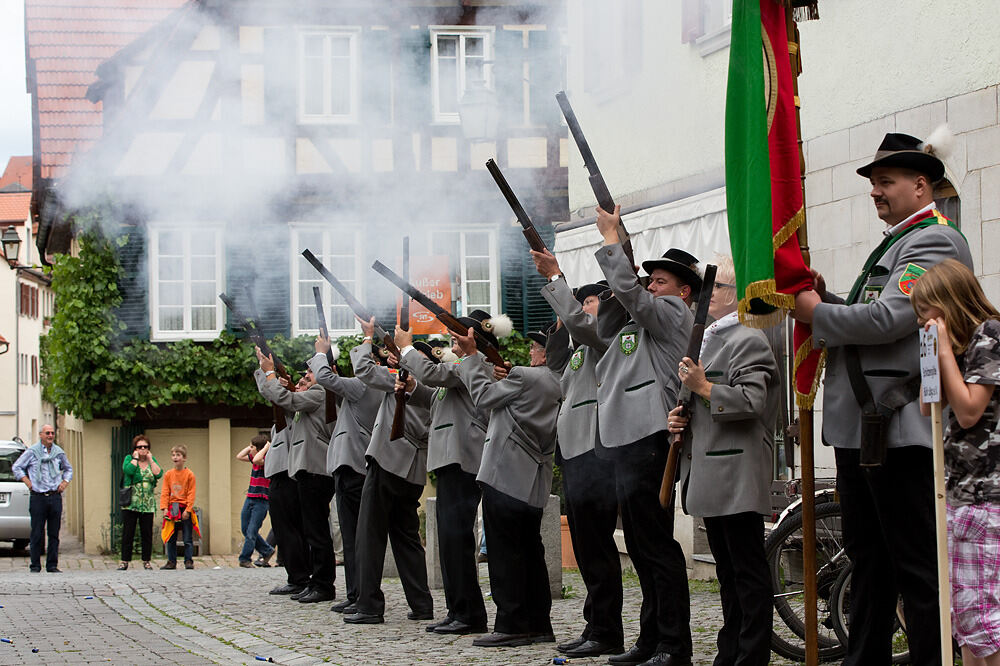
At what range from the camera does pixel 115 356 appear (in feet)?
68.1

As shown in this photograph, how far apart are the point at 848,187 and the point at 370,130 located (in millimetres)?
10463

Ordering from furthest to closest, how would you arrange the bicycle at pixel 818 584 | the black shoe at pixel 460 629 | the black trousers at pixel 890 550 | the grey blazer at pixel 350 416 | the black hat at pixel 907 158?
the grey blazer at pixel 350 416 < the black shoe at pixel 460 629 < the bicycle at pixel 818 584 < the black hat at pixel 907 158 < the black trousers at pixel 890 550

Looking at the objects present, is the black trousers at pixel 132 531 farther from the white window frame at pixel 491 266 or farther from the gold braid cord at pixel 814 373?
the gold braid cord at pixel 814 373

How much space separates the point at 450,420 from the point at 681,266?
2531 mm

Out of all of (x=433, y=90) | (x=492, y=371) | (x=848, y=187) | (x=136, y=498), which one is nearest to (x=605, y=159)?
(x=848, y=187)

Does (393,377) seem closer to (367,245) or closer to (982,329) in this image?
(982,329)

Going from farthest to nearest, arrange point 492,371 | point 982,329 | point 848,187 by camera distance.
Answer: point 848,187
point 492,371
point 982,329

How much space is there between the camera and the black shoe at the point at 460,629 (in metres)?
8.48

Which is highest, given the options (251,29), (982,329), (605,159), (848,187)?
(251,29)

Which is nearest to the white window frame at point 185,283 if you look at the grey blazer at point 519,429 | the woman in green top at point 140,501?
the woman in green top at point 140,501

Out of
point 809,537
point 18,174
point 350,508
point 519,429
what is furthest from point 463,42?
point 18,174

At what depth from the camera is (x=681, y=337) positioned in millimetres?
6570

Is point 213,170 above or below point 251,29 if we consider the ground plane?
below

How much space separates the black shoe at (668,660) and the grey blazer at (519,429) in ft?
5.28
